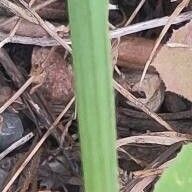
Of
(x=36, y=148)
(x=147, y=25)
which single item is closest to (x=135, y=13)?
(x=147, y=25)

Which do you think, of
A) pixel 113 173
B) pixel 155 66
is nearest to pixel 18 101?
pixel 155 66

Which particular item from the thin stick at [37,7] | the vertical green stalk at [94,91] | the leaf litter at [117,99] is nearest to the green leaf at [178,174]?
the vertical green stalk at [94,91]

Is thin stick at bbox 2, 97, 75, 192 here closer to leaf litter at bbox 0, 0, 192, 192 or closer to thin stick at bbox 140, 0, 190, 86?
leaf litter at bbox 0, 0, 192, 192

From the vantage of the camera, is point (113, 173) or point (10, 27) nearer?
point (113, 173)

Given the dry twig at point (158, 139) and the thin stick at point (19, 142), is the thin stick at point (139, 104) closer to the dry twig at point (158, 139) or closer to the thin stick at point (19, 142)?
the dry twig at point (158, 139)

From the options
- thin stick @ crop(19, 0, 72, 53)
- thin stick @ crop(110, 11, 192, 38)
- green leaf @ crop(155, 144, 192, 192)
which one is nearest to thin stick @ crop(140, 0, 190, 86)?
thin stick @ crop(110, 11, 192, 38)

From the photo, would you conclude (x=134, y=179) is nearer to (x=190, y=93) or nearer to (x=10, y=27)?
(x=190, y=93)
